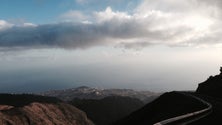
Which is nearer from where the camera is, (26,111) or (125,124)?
(125,124)

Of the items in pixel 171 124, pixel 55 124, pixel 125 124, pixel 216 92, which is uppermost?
pixel 171 124

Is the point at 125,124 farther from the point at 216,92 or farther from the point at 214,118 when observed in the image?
the point at 214,118

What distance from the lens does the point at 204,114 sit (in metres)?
28.9

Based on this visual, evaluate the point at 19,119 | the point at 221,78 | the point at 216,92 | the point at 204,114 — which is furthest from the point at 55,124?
the point at 204,114

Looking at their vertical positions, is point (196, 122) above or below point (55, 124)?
above

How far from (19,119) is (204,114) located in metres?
168

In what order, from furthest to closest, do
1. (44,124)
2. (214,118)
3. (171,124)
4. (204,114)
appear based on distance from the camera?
(44,124) → (204,114) → (214,118) → (171,124)

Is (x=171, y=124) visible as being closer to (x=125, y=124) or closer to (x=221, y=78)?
(x=125, y=124)

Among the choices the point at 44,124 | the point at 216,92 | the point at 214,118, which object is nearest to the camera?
the point at 214,118

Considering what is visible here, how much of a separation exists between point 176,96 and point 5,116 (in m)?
140

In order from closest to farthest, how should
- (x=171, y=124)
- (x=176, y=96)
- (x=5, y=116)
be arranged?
1. (x=171, y=124)
2. (x=176, y=96)
3. (x=5, y=116)

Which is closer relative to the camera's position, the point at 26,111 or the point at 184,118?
the point at 184,118

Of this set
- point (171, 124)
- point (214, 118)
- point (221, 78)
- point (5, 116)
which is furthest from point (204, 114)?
point (5, 116)

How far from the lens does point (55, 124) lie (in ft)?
656
